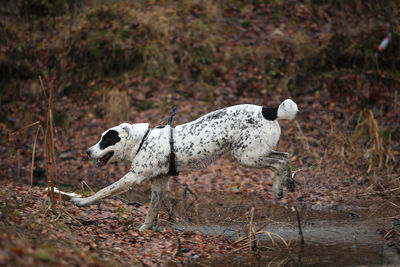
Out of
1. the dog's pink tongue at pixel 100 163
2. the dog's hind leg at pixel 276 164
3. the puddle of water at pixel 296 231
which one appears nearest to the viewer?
the puddle of water at pixel 296 231

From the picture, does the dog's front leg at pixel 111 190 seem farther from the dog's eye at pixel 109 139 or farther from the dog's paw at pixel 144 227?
the dog's paw at pixel 144 227

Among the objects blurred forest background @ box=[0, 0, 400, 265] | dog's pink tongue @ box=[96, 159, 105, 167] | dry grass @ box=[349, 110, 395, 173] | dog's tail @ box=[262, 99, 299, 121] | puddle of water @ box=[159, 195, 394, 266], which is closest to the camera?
puddle of water @ box=[159, 195, 394, 266]

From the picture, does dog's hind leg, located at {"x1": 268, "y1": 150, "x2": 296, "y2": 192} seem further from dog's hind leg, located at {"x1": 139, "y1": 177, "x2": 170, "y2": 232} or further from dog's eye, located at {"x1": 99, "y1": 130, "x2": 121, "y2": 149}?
dog's eye, located at {"x1": 99, "y1": 130, "x2": 121, "y2": 149}

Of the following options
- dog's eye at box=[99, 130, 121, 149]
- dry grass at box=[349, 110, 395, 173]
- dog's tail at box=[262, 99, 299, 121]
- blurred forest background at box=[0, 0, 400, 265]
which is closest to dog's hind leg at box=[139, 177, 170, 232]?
dog's eye at box=[99, 130, 121, 149]

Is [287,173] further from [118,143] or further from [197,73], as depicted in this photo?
[197,73]

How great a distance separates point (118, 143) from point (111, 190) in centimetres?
74

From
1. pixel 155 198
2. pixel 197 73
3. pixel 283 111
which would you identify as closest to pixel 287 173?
pixel 283 111

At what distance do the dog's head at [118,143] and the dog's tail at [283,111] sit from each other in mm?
1911

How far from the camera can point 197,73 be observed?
14.9 m

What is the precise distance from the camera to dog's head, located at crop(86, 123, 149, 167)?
6.67 metres

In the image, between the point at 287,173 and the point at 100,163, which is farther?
the point at 100,163

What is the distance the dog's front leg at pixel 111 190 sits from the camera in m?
6.36

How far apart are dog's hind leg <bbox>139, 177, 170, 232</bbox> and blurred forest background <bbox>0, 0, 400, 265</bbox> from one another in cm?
331

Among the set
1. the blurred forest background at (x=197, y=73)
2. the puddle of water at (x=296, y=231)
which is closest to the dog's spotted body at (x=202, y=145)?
the puddle of water at (x=296, y=231)
